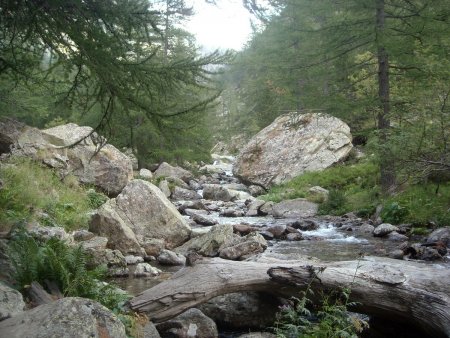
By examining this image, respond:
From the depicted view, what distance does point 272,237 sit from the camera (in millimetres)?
10789

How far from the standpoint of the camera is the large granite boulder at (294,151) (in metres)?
20.1

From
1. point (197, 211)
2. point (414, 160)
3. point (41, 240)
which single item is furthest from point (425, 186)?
point (41, 240)

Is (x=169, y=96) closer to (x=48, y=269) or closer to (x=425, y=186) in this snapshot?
(x=48, y=269)

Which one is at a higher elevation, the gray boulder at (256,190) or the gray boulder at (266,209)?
the gray boulder at (256,190)

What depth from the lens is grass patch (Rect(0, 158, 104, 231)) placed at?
831 cm

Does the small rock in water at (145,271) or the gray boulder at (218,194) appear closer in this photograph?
the small rock in water at (145,271)

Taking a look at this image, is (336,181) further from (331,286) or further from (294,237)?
(331,286)

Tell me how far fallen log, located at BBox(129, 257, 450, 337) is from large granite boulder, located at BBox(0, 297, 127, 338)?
146cm

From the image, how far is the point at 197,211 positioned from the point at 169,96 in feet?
29.6

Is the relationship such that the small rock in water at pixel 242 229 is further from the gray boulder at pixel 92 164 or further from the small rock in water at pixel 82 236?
the gray boulder at pixel 92 164

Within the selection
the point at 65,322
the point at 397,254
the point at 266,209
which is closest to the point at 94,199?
the point at 266,209

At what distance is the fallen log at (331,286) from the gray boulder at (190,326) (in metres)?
0.14

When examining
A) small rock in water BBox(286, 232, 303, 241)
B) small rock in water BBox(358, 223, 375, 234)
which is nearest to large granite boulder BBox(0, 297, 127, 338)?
small rock in water BBox(286, 232, 303, 241)

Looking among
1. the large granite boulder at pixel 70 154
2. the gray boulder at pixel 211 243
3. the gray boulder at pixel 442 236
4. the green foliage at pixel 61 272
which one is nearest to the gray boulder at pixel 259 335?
the green foliage at pixel 61 272
